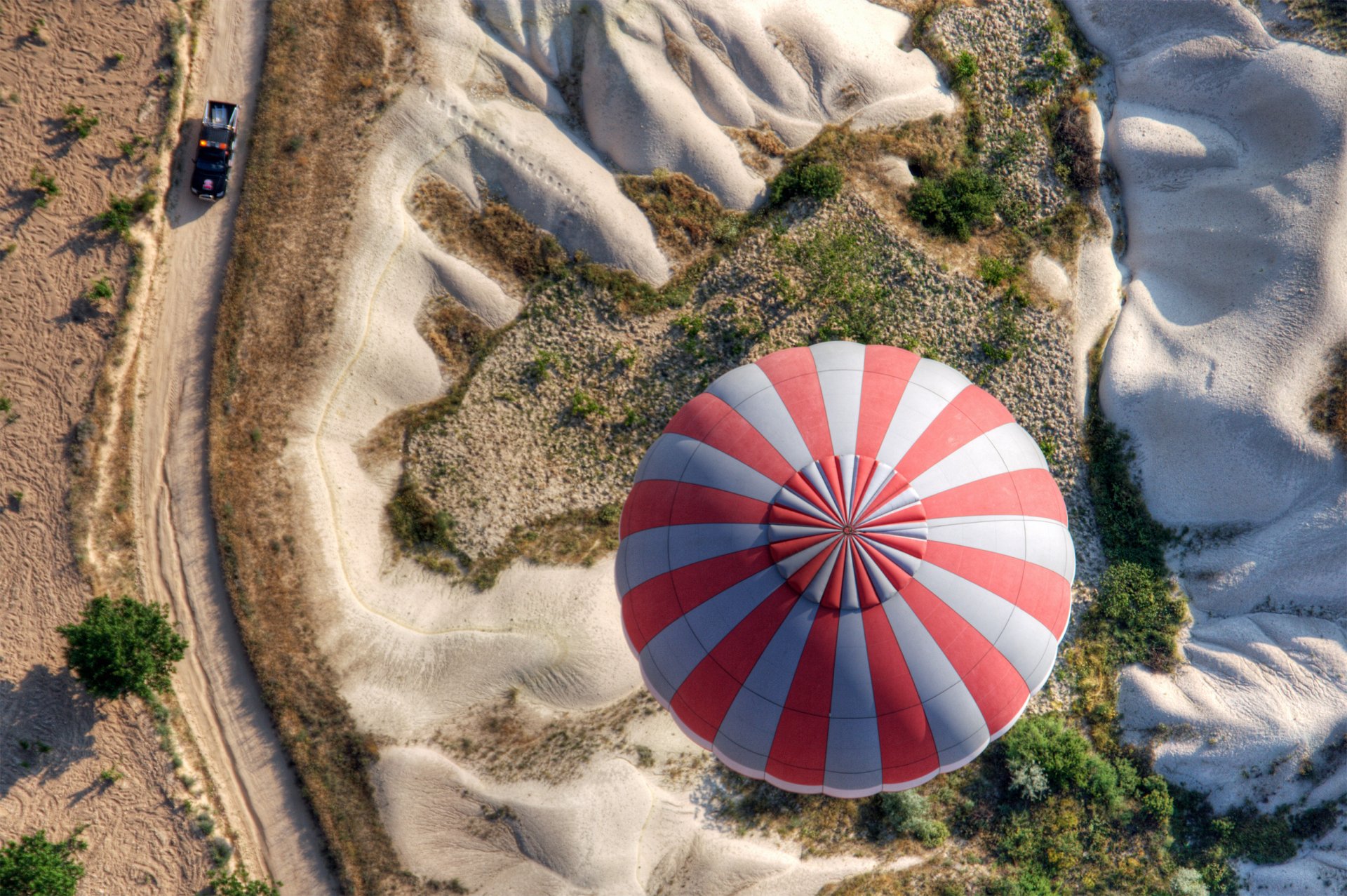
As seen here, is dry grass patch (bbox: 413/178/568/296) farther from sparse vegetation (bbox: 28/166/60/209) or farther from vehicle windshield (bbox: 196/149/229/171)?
sparse vegetation (bbox: 28/166/60/209)

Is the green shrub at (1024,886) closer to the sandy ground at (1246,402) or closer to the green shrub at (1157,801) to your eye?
the green shrub at (1157,801)

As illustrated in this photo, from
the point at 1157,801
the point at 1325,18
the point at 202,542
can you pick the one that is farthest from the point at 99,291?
the point at 1325,18

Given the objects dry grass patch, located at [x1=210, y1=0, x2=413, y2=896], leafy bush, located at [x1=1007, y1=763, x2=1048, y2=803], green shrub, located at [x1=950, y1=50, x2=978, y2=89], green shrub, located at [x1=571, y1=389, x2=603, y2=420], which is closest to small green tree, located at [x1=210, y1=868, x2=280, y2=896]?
dry grass patch, located at [x1=210, y1=0, x2=413, y2=896]

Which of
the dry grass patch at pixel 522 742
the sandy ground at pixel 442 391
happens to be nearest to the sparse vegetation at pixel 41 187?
the sandy ground at pixel 442 391

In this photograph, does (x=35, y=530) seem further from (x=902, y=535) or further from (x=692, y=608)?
(x=902, y=535)

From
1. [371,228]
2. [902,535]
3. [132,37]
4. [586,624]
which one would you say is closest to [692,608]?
[902,535]

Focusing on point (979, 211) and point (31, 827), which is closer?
point (31, 827)
